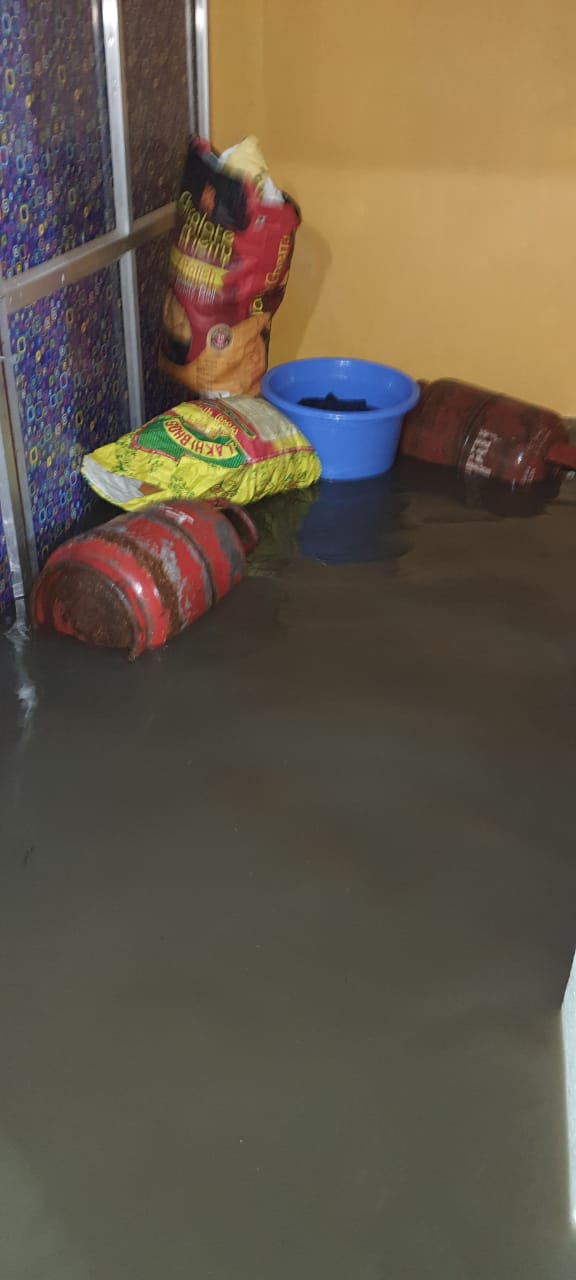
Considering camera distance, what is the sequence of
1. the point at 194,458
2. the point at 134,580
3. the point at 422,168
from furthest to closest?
the point at 422,168, the point at 194,458, the point at 134,580

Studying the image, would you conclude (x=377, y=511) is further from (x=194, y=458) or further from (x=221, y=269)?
(x=221, y=269)

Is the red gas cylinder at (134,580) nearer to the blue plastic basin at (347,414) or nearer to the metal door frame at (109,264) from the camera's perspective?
the metal door frame at (109,264)

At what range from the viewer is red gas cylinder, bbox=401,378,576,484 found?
277 cm

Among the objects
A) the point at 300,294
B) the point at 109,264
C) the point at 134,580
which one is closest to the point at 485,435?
the point at 300,294

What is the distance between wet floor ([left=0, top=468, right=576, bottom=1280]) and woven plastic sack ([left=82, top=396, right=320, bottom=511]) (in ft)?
1.07

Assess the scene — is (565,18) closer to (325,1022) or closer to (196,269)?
(196,269)

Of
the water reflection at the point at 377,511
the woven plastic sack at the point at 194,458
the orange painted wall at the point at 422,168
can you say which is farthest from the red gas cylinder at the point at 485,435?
the woven plastic sack at the point at 194,458

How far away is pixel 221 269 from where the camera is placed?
99.3 inches

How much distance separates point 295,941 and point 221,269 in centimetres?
172

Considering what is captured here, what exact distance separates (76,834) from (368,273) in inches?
84.7

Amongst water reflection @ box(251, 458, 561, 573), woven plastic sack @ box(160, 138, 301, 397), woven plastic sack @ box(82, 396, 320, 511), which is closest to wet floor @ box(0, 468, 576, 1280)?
water reflection @ box(251, 458, 561, 573)

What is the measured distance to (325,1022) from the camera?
1315 millimetres

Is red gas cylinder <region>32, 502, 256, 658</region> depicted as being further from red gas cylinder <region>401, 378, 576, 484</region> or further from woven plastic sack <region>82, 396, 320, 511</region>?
red gas cylinder <region>401, 378, 576, 484</region>

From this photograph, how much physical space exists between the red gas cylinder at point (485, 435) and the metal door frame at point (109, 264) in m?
0.78
